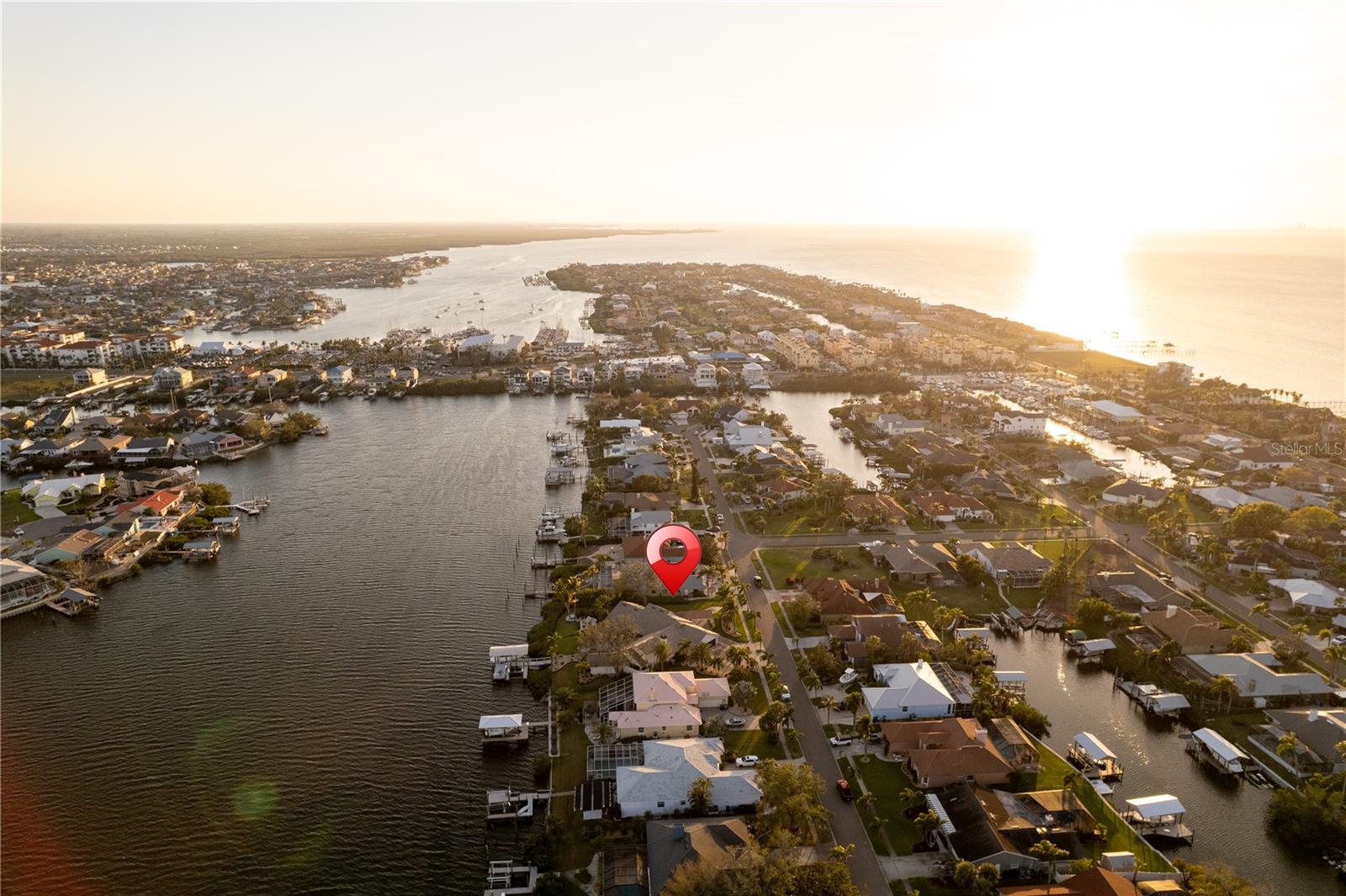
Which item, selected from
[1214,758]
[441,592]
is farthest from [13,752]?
[1214,758]

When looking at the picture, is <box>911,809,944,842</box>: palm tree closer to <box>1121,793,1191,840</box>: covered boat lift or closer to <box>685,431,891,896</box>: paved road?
<box>685,431,891,896</box>: paved road

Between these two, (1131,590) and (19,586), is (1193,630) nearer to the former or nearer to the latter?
(1131,590)

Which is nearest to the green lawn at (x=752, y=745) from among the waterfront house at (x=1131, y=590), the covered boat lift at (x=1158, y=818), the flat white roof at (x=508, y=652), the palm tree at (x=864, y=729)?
the palm tree at (x=864, y=729)

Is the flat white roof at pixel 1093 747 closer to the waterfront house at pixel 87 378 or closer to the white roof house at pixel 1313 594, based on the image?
the white roof house at pixel 1313 594

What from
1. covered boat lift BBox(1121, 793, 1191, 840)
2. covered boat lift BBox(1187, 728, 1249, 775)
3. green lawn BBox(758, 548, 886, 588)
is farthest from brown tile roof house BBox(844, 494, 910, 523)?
covered boat lift BBox(1121, 793, 1191, 840)

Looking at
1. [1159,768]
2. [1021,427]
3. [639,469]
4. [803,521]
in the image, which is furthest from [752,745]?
[1021,427]
